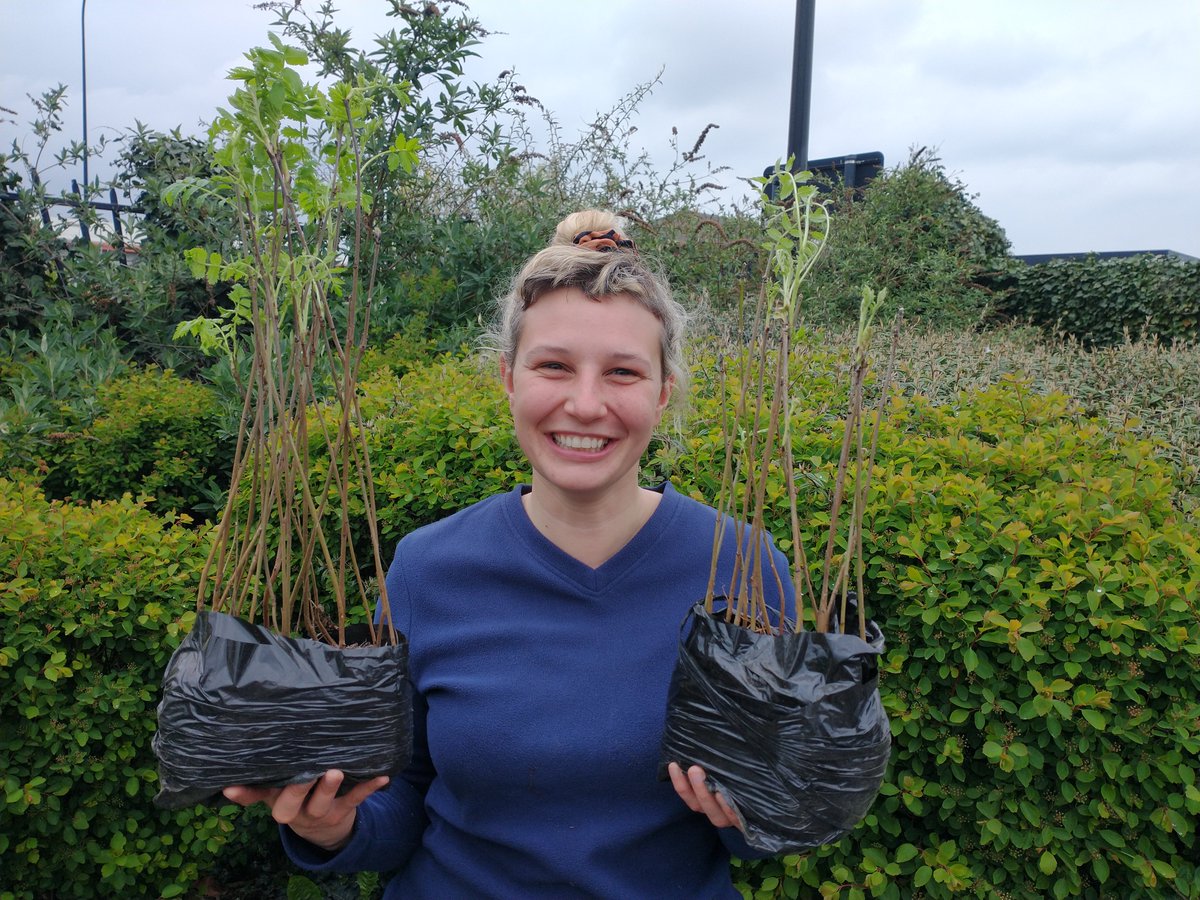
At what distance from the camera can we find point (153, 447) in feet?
13.4

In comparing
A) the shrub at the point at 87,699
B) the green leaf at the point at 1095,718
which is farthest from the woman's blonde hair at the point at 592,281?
the shrub at the point at 87,699

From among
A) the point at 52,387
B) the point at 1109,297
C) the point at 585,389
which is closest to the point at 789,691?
the point at 585,389

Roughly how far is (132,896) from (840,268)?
700 centimetres

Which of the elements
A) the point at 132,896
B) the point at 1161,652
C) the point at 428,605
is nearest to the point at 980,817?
the point at 1161,652

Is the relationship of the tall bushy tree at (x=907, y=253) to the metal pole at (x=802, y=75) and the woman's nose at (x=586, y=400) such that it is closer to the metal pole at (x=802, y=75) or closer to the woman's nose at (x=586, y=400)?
the metal pole at (x=802, y=75)

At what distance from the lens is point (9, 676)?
2.43 metres

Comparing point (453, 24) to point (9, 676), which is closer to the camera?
point (9, 676)

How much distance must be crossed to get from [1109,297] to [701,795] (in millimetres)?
11112

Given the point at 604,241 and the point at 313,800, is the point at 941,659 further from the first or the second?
the point at 313,800

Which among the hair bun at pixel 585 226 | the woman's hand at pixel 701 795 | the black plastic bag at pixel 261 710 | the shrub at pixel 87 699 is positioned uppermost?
the hair bun at pixel 585 226

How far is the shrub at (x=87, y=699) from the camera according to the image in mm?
2439

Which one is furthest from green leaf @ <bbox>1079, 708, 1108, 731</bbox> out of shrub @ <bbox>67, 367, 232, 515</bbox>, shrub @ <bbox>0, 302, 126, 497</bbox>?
shrub @ <bbox>0, 302, 126, 497</bbox>

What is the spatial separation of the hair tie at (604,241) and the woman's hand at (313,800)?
1.10m

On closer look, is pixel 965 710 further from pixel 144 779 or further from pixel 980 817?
pixel 144 779
